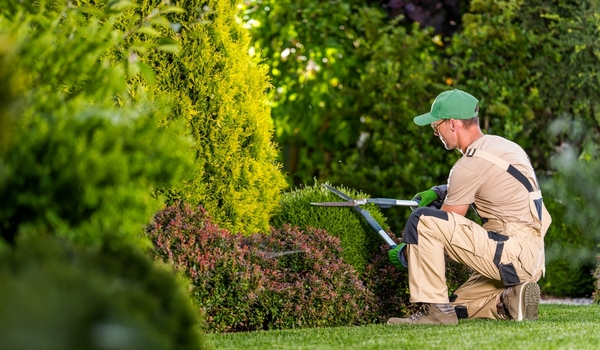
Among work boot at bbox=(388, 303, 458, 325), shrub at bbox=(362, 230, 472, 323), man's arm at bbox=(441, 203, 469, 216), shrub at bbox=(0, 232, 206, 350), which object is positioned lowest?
shrub at bbox=(362, 230, 472, 323)

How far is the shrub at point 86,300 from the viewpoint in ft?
5.82

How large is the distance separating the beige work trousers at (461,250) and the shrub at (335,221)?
2.48 feet

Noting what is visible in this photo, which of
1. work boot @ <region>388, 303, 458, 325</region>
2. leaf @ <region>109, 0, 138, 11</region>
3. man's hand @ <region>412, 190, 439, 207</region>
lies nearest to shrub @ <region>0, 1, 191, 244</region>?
leaf @ <region>109, 0, 138, 11</region>

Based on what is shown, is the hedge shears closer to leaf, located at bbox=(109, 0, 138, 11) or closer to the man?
the man

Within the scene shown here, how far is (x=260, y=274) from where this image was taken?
207 inches

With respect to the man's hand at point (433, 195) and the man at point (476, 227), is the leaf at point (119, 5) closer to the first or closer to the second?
the man at point (476, 227)

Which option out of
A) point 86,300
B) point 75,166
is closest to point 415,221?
point 75,166

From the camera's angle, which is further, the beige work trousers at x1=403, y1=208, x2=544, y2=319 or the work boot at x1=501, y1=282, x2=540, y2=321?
the work boot at x1=501, y1=282, x2=540, y2=321

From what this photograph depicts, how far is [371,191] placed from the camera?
9.32 m

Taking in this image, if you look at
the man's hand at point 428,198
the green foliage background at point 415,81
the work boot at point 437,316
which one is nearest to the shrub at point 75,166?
the work boot at point 437,316

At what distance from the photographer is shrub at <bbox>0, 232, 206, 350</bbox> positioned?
178cm

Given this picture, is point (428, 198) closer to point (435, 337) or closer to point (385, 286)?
point (385, 286)

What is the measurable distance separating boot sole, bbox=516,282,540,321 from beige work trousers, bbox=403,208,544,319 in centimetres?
6

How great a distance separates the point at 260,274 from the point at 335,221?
1107mm
